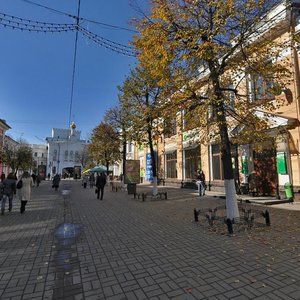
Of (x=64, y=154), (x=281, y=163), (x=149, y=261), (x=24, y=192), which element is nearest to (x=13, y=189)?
(x=24, y=192)

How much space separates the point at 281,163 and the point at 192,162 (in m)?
9.76

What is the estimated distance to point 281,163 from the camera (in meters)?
12.5

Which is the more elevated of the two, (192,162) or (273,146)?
(192,162)

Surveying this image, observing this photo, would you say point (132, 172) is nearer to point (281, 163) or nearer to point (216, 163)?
point (216, 163)

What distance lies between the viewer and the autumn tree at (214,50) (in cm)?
689

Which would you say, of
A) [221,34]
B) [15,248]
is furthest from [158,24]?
[15,248]

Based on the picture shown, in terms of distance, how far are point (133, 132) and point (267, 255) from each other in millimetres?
11583

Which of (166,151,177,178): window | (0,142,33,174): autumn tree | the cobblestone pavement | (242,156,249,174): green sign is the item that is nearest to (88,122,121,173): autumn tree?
(166,151,177,178): window

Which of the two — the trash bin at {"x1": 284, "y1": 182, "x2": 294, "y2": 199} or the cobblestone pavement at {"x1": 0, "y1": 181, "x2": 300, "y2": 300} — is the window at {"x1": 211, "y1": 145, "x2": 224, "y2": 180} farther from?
the cobblestone pavement at {"x1": 0, "y1": 181, "x2": 300, "y2": 300}

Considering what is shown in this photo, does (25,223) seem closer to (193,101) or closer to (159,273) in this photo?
(159,273)

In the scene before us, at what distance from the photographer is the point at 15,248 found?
5430 millimetres

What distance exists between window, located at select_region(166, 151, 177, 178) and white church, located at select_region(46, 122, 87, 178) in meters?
47.8

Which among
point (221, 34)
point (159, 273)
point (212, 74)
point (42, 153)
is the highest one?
point (42, 153)

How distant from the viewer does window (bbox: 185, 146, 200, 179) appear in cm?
2094
